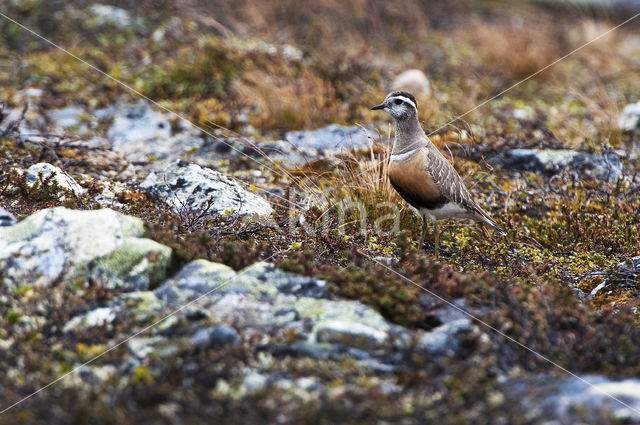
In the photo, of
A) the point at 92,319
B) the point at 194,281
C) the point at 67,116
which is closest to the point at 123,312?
the point at 92,319

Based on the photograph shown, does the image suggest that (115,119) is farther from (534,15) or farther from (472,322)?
(534,15)

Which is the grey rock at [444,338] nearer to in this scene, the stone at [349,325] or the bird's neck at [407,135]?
the stone at [349,325]

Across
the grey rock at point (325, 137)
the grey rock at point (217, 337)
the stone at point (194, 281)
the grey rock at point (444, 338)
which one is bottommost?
the grey rock at point (217, 337)

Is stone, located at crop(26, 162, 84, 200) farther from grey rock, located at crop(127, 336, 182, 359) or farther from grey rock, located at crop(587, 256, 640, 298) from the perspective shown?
grey rock, located at crop(587, 256, 640, 298)

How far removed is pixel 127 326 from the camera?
4348 millimetres

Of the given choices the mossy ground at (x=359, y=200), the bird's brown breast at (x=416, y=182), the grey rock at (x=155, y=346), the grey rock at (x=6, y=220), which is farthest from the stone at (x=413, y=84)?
the grey rock at (x=155, y=346)

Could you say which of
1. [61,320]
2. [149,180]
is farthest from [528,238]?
[61,320]

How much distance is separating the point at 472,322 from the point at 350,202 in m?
2.80

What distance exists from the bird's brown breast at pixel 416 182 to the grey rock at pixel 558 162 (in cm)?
301

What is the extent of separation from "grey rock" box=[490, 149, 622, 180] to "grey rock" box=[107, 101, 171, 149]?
16.6ft

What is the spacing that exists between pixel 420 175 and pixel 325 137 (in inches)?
141

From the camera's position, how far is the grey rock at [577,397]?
362cm

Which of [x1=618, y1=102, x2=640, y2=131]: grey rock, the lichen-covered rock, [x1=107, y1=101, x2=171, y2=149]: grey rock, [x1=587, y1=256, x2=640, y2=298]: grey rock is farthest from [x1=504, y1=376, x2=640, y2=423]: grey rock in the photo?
[x1=618, y1=102, x2=640, y2=131]: grey rock

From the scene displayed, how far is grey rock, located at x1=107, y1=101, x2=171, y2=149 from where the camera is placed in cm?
988
